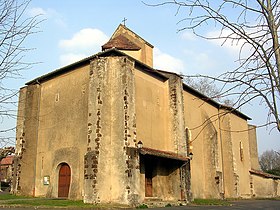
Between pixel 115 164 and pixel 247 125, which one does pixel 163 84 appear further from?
pixel 247 125

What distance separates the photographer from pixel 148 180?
2225cm

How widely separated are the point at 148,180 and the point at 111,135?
15.3 ft

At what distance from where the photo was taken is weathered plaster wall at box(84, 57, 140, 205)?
61.4 ft

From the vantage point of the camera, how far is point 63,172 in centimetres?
2167

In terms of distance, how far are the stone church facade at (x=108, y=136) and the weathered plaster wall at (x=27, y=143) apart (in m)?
0.07

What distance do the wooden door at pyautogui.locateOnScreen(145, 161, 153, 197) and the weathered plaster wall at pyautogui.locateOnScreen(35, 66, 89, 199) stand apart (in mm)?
4348

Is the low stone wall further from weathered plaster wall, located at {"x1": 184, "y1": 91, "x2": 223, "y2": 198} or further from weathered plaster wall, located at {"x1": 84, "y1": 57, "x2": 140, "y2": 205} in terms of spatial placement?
weathered plaster wall, located at {"x1": 84, "y1": 57, "x2": 140, "y2": 205}

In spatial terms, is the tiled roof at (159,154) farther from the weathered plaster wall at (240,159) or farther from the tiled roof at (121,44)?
the weathered plaster wall at (240,159)

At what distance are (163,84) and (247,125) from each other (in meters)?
20.5

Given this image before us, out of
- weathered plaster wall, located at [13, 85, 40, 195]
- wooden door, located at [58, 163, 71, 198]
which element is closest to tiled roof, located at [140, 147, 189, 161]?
wooden door, located at [58, 163, 71, 198]

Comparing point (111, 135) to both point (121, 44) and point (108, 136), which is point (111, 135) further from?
point (121, 44)

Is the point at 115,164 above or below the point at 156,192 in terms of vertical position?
above

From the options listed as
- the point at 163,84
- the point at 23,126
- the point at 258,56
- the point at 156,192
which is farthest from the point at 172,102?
the point at 258,56

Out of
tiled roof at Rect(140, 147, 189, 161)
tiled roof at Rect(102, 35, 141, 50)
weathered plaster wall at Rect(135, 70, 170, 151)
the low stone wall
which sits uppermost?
tiled roof at Rect(102, 35, 141, 50)
